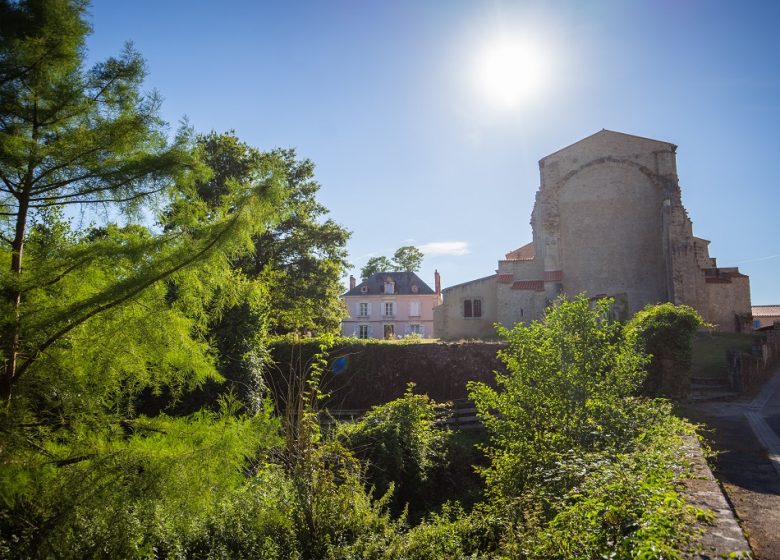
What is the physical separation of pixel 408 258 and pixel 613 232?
31.5 metres

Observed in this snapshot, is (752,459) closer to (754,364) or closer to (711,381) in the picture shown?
(711,381)

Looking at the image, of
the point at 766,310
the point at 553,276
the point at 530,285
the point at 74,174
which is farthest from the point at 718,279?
the point at 766,310

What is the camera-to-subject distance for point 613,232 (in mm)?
25844

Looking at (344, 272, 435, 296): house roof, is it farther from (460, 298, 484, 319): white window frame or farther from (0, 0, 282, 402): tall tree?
(0, 0, 282, 402): tall tree

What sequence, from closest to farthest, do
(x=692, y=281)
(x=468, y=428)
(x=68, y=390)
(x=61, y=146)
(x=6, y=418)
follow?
1. (x=6, y=418)
2. (x=68, y=390)
3. (x=61, y=146)
4. (x=468, y=428)
5. (x=692, y=281)

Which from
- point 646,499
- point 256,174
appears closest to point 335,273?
point 256,174

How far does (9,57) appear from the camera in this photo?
3.80m

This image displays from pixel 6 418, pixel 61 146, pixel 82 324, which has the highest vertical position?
pixel 61 146

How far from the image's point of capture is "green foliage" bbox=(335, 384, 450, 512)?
832cm

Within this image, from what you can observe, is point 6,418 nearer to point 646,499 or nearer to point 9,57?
point 9,57

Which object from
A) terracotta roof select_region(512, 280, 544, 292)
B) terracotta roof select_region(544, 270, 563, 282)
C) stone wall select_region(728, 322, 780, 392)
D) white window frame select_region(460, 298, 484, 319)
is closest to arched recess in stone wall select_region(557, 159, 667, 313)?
terracotta roof select_region(544, 270, 563, 282)

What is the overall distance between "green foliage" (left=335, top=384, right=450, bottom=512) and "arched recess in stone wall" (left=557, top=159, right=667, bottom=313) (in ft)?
60.3

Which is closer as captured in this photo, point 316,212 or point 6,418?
point 6,418

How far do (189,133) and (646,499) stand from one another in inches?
195
